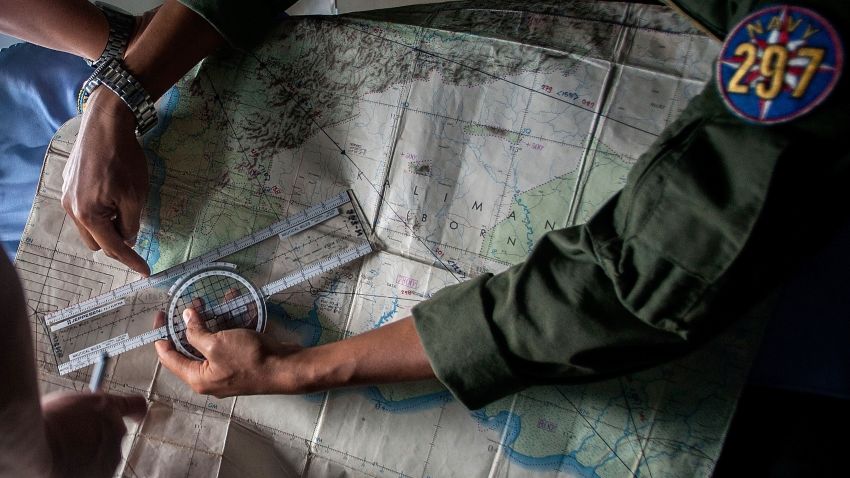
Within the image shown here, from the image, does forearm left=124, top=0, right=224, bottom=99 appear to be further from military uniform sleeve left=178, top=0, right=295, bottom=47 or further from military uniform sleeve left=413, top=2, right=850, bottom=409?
military uniform sleeve left=413, top=2, right=850, bottom=409

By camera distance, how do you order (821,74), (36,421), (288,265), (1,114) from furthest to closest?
(1,114)
(288,265)
(36,421)
(821,74)

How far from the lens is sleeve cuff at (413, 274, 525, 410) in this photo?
763 millimetres

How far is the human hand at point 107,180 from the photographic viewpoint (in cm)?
100

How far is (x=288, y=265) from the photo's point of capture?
42.3 inches

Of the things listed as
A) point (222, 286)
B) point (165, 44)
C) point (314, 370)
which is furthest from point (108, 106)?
point (314, 370)

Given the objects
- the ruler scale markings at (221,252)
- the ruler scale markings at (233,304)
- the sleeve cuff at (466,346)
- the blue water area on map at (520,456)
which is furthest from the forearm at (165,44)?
the blue water area on map at (520,456)

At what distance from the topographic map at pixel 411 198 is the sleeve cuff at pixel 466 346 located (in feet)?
0.66

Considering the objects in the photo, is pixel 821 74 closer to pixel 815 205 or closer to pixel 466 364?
pixel 815 205

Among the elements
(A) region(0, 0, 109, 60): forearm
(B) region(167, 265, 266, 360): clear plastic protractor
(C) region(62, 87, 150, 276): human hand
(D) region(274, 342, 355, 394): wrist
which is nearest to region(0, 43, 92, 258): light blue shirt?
(A) region(0, 0, 109, 60): forearm

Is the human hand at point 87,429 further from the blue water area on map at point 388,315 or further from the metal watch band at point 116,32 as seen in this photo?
the metal watch band at point 116,32

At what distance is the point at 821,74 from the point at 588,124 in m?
0.43

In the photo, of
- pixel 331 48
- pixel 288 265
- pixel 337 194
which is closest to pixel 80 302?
pixel 288 265

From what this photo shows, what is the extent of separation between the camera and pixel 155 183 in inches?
44.4

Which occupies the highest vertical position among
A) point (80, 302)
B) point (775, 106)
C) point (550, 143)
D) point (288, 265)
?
point (775, 106)
